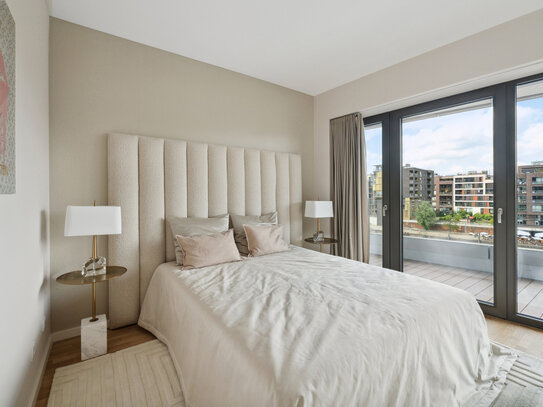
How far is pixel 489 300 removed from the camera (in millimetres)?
2746

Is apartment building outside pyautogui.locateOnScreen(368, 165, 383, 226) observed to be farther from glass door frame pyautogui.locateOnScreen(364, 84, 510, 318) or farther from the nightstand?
the nightstand

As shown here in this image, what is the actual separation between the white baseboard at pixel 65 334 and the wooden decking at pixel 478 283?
11.2 feet

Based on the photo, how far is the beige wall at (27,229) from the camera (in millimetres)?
1176

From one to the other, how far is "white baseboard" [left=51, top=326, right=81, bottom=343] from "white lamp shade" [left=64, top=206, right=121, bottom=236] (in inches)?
40.2

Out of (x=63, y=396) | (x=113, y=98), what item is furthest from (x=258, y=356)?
(x=113, y=98)

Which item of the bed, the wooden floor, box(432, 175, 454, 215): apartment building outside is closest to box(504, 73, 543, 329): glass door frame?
box(432, 175, 454, 215): apartment building outside

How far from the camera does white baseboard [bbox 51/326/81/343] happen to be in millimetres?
2259

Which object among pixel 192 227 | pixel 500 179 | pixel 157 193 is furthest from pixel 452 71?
pixel 157 193

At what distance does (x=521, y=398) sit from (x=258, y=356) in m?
1.72

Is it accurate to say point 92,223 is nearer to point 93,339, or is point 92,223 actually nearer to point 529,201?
point 93,339

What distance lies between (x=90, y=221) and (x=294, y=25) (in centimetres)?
239

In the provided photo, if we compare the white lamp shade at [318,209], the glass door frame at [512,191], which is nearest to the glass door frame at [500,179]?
the glass door frame at [512,191]

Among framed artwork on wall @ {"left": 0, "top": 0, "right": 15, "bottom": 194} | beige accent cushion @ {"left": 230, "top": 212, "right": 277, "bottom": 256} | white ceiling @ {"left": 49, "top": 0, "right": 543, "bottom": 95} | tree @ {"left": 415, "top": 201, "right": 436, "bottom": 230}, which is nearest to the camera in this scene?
framed artwork on wall @ {"left": 0, "top": 0, "right": 15, "bottom": 194}

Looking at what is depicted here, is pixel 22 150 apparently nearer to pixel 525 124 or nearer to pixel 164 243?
pixel 164 243
